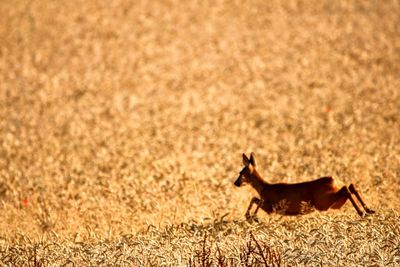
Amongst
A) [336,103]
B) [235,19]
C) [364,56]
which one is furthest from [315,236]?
[235,19]

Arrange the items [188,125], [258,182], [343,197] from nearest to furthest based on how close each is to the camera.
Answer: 1. [343,197]
2. [258,182]
3. [188,125]

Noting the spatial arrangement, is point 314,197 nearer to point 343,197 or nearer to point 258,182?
point 343,197

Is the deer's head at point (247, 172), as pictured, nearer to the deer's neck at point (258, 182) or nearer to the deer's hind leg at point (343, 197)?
the deer's neck at point (258, 182)

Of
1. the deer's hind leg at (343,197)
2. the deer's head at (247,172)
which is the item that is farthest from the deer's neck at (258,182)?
the deer's hind leg at (343,197)

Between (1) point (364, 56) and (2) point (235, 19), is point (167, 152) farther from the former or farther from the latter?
(2) point (235, 19)

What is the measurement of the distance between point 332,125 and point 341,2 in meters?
13.1

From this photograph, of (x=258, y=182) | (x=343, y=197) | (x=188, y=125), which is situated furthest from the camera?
(x=188, y=125)

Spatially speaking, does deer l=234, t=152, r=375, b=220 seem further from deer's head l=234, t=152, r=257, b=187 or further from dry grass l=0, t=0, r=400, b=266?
deer's head l=234, t=152, r=257, b=187

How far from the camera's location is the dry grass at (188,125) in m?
9.03

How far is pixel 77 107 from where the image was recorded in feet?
73.8

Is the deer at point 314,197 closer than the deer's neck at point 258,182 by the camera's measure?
Yes

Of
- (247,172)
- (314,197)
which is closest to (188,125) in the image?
(247,172)

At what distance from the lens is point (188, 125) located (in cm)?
2006

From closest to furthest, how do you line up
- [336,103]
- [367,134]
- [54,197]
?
[54,197]
[367,134]
[336,103]
